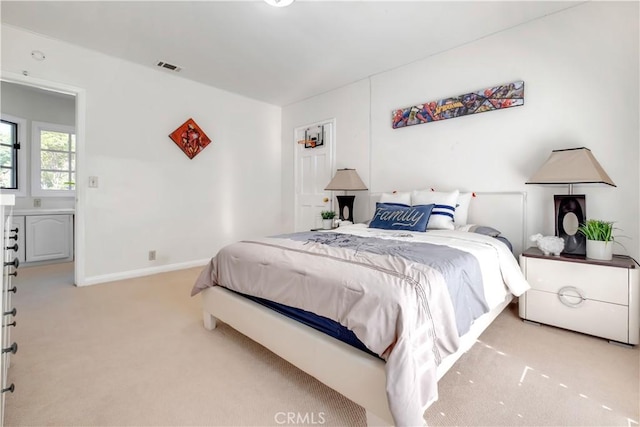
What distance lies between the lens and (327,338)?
1.34m

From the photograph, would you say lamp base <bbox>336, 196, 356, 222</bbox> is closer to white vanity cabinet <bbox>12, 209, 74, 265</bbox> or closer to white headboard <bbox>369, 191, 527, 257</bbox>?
white headboard <bbox>369, 191, 527, 257</bbox>

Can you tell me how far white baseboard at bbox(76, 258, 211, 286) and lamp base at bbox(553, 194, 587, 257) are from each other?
3978 mm

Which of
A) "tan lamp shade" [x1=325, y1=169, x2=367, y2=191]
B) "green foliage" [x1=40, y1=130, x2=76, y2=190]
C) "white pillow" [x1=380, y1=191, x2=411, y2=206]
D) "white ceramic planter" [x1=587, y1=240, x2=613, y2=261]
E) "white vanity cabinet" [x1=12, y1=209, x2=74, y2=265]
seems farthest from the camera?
"green foliage" [x1=40, y1=130, x2=76, y2=190]

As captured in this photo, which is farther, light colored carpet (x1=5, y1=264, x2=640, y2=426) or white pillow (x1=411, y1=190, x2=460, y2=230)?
white pillow (x1=411, y1=190, x2=460, y2=230)

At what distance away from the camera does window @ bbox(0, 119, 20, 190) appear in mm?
4000

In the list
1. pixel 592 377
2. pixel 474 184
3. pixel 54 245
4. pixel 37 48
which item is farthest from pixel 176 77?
pixel 592 377

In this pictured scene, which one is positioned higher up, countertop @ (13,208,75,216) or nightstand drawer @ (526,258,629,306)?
countertop @ (13,208,75,216)

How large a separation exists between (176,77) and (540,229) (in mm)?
4338

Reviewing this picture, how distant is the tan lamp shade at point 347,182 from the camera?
11.7 feet

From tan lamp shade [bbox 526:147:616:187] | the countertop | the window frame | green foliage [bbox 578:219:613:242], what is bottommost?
green foliage [bbox 578:219:613:242]

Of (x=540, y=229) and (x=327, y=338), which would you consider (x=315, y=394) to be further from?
(x=540, y=229)

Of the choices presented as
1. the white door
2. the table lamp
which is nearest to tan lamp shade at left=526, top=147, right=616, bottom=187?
the table lamp

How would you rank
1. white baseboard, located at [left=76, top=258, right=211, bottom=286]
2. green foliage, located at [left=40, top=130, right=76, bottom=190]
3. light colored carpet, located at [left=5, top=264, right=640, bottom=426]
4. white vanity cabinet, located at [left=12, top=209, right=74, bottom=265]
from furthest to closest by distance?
green foliage, located at [left=40, top=130, right=76, bottom=190] < white vanity cabinet, located at [left=12, top=209, right=74, bottom=265] < white baseboard, located at [left=76, top=258, right=211, bottom=286] < light colored carpet, located at [left=5, top=264, right=640, bottom=426]

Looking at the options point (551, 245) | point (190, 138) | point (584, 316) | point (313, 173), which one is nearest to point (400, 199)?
point (551, 245)
